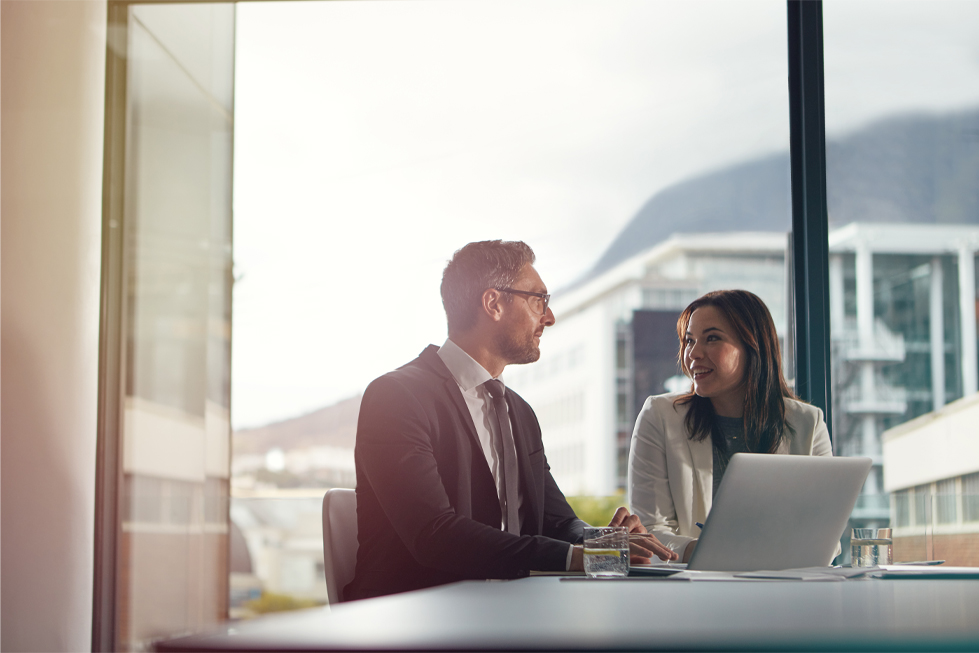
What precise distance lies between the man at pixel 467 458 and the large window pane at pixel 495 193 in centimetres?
90

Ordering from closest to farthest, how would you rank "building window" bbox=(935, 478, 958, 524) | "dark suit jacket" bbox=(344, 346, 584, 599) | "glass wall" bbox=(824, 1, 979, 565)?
"dark suit jacket" bbox=(344, 346, 584, 599) → "building window" bbox=(935, 478, 958, 524) → "glass wall" bbox=(824, 1, 979, 565)

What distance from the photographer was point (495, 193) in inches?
135

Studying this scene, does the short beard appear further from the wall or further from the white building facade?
the wall

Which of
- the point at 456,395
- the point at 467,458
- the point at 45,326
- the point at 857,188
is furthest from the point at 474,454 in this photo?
the point at 857,188

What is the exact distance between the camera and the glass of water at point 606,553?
153 cm

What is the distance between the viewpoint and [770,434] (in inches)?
103

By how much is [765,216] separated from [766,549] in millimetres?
1968

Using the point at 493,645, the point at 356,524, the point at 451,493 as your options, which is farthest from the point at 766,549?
the point at 493,645

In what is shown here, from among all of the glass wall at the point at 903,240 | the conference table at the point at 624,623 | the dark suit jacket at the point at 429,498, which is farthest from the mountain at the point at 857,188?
the conference table at the point at 624,623

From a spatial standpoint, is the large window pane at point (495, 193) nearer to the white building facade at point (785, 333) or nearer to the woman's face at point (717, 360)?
the white building facade at point (785, 333)

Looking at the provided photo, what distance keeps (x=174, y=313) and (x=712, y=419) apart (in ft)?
7.16

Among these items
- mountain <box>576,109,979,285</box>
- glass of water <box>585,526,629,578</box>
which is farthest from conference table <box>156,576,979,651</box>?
mountain <box>576,109,979,285</box>

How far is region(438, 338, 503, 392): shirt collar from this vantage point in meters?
2.26

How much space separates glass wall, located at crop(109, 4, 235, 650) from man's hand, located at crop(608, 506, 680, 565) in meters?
2.12
